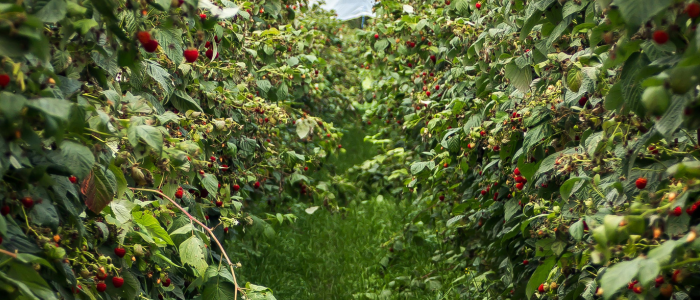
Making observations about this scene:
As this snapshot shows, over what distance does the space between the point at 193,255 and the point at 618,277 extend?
1.26m

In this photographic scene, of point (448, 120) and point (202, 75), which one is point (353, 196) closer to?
point (448, 120)

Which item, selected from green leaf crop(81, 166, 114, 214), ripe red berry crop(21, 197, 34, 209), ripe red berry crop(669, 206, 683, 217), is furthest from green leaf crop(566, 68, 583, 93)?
ripe red berry crop(21, 197, 34, 209)

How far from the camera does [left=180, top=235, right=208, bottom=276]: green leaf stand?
1.77 m

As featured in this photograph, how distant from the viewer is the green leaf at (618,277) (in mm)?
853

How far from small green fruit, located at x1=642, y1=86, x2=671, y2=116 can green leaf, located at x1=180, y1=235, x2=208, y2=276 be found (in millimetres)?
1338

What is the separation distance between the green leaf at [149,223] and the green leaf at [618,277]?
1.23 meters

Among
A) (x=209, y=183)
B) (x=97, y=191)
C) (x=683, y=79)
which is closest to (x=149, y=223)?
(x=97, y=191)

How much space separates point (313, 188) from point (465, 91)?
1.35 meters

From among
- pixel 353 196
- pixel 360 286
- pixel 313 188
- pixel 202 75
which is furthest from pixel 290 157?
pixel 353 196

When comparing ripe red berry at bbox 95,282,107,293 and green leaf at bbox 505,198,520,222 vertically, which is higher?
ripe red berry at bbox 95,282,107,293

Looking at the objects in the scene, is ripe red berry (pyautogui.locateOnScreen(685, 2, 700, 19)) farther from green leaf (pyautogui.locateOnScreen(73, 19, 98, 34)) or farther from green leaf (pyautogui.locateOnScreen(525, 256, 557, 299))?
green leaf (pyautogui.locateOnScreen(525, 256, 557, 299))

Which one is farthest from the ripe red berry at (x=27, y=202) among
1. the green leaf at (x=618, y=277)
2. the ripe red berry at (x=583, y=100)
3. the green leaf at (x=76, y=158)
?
the ripe red berry at (x=583, y=100)

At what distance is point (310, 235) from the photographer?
17.9 ft

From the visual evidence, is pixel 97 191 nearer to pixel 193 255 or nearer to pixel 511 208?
pixel 193 255
